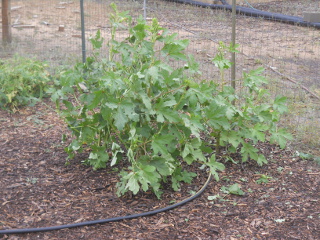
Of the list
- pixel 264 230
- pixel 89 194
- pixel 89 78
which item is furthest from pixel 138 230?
pixel 89 78

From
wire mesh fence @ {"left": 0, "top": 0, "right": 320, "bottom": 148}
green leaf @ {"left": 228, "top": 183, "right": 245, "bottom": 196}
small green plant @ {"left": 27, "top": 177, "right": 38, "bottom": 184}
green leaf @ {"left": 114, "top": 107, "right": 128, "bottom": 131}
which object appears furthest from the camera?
wire mesh fence @ {"left": 0, "top": 0, "right": 320, "bottom": 148}

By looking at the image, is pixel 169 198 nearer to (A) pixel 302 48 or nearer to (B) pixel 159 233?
(B) pixel 159 233

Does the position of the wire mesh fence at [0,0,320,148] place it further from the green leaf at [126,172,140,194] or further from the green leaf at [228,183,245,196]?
the green leaf at [126,172,140,194]

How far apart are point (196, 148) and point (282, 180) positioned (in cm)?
97

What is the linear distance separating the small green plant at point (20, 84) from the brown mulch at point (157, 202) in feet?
4.17

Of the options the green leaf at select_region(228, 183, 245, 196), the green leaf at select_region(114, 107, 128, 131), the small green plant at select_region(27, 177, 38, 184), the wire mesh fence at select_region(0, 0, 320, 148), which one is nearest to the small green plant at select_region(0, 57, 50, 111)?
the wire mesh fence at select_region(0, 0, 320, 148)

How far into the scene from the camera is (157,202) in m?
3.73

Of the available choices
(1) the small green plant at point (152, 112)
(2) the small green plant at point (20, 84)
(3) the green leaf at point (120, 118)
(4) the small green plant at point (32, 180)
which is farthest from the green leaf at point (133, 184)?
(2) the small green plant at point (20, 84)

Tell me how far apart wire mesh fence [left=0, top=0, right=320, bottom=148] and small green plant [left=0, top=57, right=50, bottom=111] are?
1.18 metres

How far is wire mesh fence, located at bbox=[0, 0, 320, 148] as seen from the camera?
6.99 meters

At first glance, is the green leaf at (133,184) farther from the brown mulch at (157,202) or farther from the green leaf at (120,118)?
the green leaf at (120,118)

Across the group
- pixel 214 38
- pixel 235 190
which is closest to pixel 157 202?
pixel 235 190

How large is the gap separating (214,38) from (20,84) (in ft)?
16.5

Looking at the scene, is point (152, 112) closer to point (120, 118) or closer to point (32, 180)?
point (120, 118)
